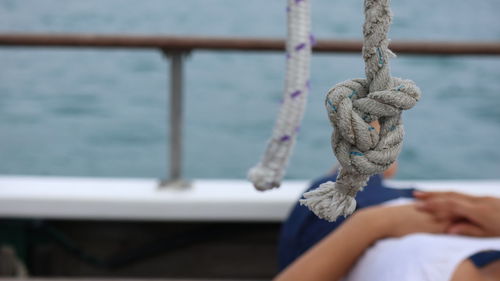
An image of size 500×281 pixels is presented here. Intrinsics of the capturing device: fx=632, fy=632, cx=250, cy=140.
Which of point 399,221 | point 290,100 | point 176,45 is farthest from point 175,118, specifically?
point 399,221

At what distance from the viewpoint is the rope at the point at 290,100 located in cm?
97

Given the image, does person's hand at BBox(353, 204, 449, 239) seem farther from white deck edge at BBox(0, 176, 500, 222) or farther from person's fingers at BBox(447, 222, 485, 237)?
white deck edge at BBox(0, 176, 500, 222)

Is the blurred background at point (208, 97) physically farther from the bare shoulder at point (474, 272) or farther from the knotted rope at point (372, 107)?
the knotted rope at point (372, 107)

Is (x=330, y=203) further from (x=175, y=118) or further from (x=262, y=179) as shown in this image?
(x=175, y=118)

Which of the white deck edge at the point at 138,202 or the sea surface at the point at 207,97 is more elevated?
the white deck edge at the point at 138,202

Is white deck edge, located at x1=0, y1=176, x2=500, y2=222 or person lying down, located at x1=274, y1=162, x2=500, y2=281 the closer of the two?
person lying down, located at x1=274, y1=162, x2=500, y2=281

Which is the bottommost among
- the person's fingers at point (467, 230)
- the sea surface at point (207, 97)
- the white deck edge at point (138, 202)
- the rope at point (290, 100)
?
the sea surface at point (207, 97)

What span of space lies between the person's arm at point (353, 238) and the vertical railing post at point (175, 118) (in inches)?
32.9

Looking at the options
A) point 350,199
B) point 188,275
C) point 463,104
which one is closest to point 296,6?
point 350,199

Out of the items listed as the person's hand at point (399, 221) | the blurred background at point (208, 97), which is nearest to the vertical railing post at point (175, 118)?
the person's hand at point (399, 221)

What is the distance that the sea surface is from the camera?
6.59m

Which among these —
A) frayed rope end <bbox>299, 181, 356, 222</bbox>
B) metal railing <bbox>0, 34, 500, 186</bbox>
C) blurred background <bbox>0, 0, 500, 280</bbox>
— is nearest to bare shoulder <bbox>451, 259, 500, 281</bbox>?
frayed rope end <bbox>299, 181, 356, 222</bbox>

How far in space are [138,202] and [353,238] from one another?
826mm

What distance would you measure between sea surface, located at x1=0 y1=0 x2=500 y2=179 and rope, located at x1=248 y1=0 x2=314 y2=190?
4457 millimetres
